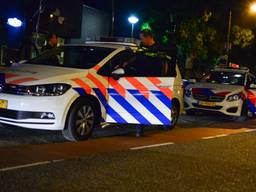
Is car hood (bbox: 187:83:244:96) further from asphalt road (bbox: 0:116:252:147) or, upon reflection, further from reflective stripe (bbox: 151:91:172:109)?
reflective stripe (bbox: 151:91:172:109)

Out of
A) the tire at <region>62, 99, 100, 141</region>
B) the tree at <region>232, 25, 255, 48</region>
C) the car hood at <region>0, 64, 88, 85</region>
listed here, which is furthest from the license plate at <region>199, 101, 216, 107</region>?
the tree at <region>232, 25, 255, 48</region>

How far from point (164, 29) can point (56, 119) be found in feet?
61.9

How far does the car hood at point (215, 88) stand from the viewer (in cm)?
1450

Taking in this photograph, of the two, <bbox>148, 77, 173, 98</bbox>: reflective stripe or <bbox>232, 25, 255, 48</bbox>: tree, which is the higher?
<bbox>232, 25, 255, 48</bbox>: tree

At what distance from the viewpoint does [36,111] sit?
28.6ft

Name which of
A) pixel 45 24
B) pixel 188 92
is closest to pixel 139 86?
pixel 188 92

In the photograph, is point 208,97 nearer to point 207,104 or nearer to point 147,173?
point 207,104

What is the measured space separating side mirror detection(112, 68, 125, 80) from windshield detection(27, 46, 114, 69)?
386mm

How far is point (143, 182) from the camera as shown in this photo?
21.6ft

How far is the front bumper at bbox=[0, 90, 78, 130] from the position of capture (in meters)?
8.66

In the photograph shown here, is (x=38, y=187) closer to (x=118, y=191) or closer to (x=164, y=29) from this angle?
(x=118, y=191)

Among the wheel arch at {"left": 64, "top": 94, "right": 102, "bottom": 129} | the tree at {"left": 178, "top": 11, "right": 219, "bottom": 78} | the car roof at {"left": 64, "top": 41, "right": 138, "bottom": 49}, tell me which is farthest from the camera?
the tree at {"left": 178, "top": 11, "right": 219, "bottom": 78}

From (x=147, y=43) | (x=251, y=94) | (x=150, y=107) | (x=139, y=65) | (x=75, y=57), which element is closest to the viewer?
(x=150, y=107)

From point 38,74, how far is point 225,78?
7.97m
